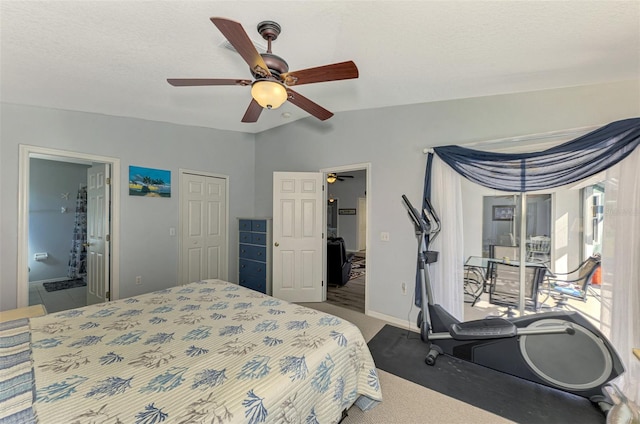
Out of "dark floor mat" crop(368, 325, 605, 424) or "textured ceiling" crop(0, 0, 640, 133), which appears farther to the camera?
"dark floor mat" crop(368, 325, 605, 424)

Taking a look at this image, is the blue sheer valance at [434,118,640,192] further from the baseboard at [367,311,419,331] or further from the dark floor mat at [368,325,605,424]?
the baseboard at [367,311,419,331]

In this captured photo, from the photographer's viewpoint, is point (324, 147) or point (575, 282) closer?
point (575, 282)

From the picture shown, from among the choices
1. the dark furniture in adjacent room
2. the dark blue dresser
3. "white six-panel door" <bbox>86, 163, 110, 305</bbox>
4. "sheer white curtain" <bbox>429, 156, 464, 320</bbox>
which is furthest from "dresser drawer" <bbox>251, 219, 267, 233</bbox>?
"sheer white curtain" <bbox>429, 156, 464, 320</bbox>

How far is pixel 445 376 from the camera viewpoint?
2.20m

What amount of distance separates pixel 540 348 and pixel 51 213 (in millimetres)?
7340

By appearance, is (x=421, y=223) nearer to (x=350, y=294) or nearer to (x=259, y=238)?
(x=350, y=294)

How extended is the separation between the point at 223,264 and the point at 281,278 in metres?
1.24

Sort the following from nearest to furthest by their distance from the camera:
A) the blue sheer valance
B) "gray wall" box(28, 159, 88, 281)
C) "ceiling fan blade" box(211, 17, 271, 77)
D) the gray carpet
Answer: "ceiling fan blade" box(211, 17, 271, 77) < the blue sheer valance < the gray carpet < "gray wall" box(28, 159, 88, 281)

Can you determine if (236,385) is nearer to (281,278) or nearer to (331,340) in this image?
(331,340)

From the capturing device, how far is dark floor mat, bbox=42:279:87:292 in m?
4.26

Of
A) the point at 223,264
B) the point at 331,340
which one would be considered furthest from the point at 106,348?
the point at 223,264

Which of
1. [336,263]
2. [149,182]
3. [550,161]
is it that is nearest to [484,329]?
[550,161]

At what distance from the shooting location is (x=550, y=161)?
2201 millimetres

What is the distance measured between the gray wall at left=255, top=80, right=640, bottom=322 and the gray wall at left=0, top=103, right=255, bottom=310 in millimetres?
1139
